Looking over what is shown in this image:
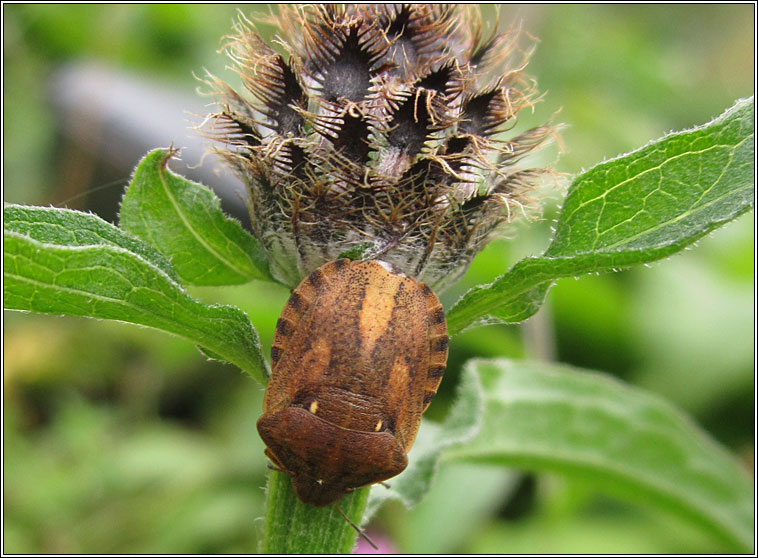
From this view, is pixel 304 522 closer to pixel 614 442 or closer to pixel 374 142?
pixel 374 142

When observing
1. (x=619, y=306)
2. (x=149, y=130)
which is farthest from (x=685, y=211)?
(x=149, y=130)

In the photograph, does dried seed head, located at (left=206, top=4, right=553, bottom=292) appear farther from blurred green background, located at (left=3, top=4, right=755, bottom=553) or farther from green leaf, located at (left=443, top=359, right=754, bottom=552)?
green leaf, located at (left=443, top=359, right=754, bottom=552)

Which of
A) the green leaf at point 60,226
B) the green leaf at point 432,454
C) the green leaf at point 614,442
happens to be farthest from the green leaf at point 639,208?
the green leaf at point 614,442

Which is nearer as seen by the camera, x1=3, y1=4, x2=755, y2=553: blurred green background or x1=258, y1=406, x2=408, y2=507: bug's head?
x1=258, y1=406, x2=408, y2=507: bug's head

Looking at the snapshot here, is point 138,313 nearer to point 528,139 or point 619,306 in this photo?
point 528,139

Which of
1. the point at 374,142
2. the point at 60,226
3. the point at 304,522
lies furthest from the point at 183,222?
the point at 304,522

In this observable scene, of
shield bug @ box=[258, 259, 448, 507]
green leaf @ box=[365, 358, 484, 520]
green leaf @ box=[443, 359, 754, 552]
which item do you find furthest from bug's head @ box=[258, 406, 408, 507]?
green leaf @ box=[443, 359, 754, 552]

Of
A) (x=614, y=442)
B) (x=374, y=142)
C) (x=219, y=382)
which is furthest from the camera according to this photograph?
(x=219, y=382)
